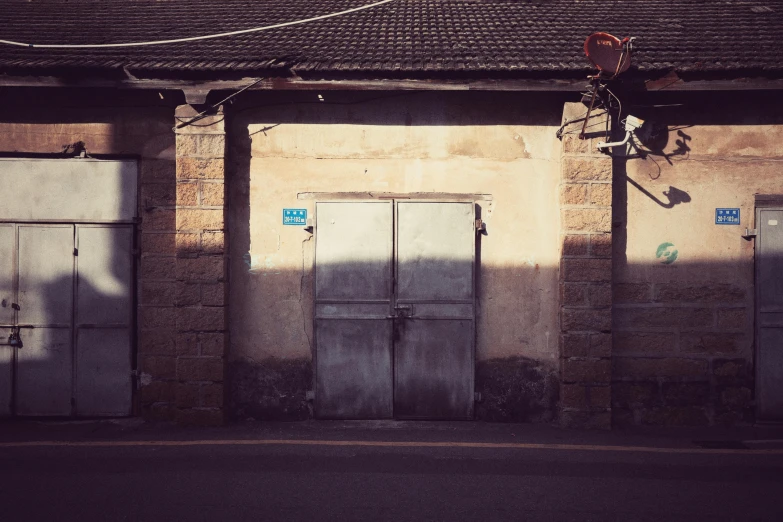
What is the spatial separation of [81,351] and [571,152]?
6.24m

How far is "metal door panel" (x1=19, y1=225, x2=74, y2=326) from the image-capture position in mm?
6832

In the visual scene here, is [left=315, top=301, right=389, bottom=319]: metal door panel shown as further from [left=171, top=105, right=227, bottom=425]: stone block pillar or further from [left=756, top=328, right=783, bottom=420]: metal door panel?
[left=756, top=328, right=783, bottom=420]: metal door panel

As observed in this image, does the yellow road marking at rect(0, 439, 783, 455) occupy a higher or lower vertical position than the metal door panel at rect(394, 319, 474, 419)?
lower

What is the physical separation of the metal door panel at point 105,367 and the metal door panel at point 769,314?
24.5 ft

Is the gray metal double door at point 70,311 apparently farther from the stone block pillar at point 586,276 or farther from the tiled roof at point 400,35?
the stone block pillar at point 586,276

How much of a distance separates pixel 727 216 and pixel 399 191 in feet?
12.7

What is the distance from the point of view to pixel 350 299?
6.72m

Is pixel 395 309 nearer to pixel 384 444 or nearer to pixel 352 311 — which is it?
pixel 352 311

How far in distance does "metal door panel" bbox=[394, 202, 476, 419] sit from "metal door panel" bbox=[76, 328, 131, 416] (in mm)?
3250

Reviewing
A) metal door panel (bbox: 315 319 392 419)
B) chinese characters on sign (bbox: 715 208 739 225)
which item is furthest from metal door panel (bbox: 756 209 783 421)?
metal door panel (bbox: 315 319 392 419)

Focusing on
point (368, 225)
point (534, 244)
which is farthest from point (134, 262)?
point (534, 244)

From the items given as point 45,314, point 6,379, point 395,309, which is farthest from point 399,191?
point 6,379

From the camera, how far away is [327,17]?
7809 millimetres

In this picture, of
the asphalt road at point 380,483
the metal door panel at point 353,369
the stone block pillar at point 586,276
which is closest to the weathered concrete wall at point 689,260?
the stone block pillar at point 586,276
